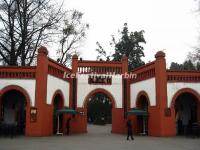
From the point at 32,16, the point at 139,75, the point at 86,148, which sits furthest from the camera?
the point at 32,16


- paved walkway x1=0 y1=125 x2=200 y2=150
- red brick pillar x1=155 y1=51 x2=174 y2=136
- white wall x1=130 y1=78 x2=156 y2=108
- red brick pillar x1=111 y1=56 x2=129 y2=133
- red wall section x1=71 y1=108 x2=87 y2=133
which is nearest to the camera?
paved walkway x1=0 y1=125 x2=200 y2=150

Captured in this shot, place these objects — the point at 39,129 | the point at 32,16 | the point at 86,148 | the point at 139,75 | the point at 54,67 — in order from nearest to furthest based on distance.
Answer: the point at 86,148, the point at 39,129, the point at 54,67, the point at 139,75, the point at 32,16

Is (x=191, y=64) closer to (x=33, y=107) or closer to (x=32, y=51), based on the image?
(x=32, y=51)

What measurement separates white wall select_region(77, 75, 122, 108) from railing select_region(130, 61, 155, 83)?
4.79ft

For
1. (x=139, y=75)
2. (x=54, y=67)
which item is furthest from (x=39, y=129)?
(x=139, y=75)

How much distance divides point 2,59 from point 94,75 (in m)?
9.82

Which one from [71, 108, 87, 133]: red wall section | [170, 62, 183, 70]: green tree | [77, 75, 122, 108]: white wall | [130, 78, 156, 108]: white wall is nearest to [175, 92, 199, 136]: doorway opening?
[130, 78, 156, 108]: white wall

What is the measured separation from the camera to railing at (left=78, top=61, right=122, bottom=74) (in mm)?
30062

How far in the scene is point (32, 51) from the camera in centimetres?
3478

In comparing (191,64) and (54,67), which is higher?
(191,64)

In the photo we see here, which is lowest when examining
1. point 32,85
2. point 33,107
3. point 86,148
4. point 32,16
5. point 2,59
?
point 86,148

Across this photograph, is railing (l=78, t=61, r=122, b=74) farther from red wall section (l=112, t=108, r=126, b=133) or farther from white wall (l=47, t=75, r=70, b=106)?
red wall section (l=112, t=108, r=126, b=133)

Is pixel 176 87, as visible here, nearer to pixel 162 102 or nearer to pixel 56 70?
pixel 162 102

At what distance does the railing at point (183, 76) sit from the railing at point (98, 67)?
6376 millimetres
